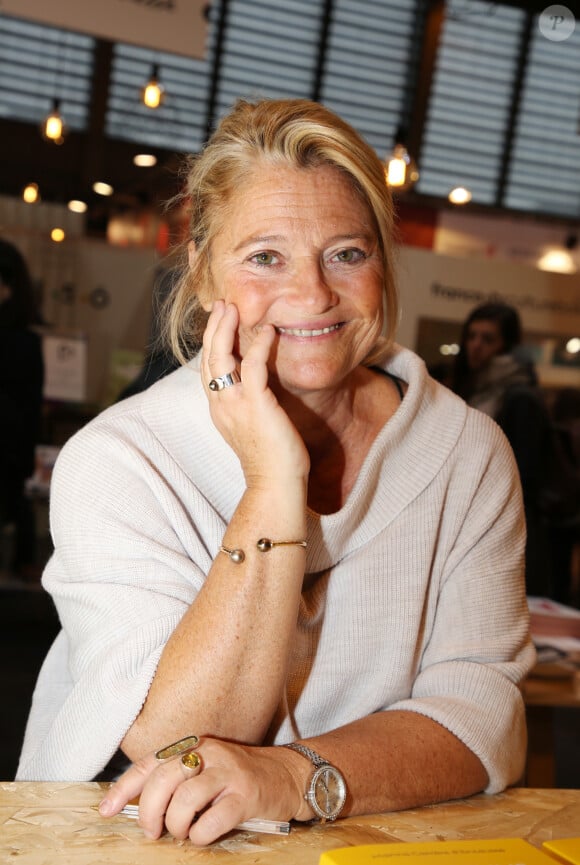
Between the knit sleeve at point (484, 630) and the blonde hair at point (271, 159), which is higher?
the blonde hair at point (271, 159)

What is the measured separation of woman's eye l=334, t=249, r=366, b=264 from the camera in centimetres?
161

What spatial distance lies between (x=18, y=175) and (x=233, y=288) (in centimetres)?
401

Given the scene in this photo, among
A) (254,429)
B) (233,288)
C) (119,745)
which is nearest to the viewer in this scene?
(119,745)

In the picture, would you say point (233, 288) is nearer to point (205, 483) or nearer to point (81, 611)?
point (205, 483)

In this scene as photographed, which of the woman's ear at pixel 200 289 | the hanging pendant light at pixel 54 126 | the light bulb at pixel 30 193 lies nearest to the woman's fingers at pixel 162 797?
the woman's ear at pixel 200 289

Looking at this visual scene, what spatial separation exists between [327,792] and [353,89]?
564 centimetres

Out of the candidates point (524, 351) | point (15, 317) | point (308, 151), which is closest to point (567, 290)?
point (524, 351)

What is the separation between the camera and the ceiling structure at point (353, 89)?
552 cm

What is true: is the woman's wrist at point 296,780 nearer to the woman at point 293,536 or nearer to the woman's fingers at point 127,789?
the woman at point 293,536

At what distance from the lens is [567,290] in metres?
5.38

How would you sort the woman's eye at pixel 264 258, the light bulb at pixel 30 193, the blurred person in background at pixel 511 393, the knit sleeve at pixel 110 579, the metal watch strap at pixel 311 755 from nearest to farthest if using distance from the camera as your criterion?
1. the metal watch strap at pixel 311 755
2. the knit sleeve at pixel 110 579
3. the woman's eye at pixel 264 258
4. the blurred person in background at pixel 511 393
5. the light bulb at pixel 30 193

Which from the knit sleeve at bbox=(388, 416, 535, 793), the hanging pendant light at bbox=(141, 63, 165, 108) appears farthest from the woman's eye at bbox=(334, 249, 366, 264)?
the hanging pendant light at bbox=(141, 63, 165, 108)

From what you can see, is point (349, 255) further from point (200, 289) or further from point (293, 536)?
point (293, 536)

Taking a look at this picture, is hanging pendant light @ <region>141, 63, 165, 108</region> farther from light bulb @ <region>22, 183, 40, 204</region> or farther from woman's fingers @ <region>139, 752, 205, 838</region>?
woman's fingers @ <region>139, 752, 205, 838</region>
